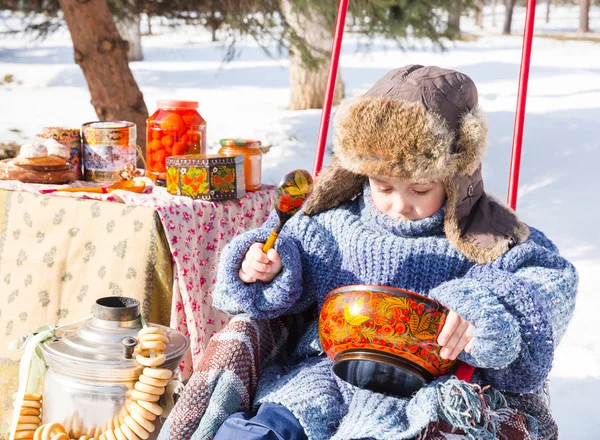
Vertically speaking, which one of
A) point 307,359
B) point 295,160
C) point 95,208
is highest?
point 95,208

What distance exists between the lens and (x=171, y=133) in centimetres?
233

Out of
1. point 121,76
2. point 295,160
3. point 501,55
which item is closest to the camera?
point 121,76

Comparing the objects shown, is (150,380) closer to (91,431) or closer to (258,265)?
(91,431)

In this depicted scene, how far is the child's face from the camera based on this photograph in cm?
157

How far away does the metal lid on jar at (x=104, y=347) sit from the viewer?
160cm

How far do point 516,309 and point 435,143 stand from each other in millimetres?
346

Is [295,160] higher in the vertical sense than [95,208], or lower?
lower

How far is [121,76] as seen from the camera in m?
4.18

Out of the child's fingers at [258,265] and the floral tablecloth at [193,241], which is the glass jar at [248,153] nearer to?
the floral tablecloth at [193,241]

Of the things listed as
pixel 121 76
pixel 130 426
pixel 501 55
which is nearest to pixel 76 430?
pixel 130 426

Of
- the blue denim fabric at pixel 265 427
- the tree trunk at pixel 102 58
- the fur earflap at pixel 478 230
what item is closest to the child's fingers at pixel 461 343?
the fur earflap at pixel 478 230

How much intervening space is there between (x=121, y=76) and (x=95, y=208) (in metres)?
2.26

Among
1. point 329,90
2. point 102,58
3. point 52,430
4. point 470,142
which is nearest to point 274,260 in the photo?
point 470,142

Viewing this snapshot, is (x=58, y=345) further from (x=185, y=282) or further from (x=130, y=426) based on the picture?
(x=185, y=282)
